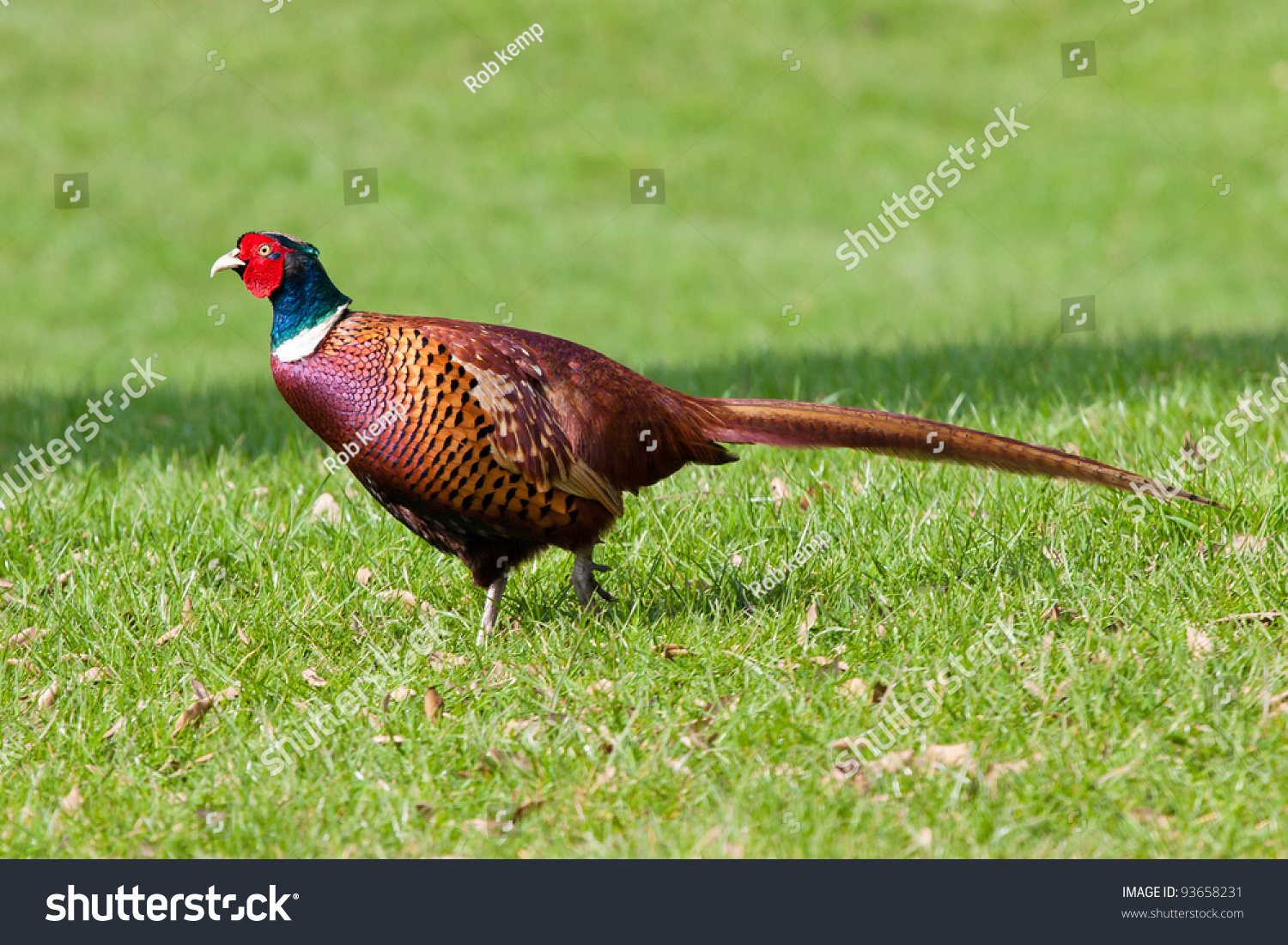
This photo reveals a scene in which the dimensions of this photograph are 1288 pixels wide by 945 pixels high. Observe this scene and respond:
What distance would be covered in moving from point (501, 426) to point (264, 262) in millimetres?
798

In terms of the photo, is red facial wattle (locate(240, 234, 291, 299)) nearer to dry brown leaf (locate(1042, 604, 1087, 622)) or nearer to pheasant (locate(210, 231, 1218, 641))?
pheasant (locate(210, 231, 1218, 641))

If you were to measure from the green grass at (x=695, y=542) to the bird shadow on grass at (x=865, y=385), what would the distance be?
37 millimetres

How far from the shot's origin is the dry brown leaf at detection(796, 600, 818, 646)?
3816 mm

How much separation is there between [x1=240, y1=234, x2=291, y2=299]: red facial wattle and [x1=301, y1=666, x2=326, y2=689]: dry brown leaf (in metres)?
1.06

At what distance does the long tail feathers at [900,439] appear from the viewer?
3.70 metres

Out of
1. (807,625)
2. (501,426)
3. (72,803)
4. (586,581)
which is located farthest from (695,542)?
(72,803)

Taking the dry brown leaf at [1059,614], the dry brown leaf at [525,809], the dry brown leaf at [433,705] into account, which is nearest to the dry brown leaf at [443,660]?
the dry brown leaf at [433,705]

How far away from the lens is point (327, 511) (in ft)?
16.6

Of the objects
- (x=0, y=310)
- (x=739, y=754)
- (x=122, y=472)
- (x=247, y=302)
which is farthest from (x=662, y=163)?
(x=739, y=754)

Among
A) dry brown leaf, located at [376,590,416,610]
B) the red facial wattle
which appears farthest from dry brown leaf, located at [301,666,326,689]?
the red facial wattle

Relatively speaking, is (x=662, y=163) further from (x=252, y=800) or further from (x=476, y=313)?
(x=252, y=800)

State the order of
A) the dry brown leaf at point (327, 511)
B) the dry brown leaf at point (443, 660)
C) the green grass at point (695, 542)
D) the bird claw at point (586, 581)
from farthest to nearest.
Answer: the dry brown leaf at point (327, 511) < the bird claw at point (586, 581) < the dry brown leaf at point (443, 660) < the green grass at point (695, 542)

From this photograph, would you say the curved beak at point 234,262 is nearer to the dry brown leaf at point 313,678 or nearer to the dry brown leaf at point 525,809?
the dry brown leaf at point 313,678

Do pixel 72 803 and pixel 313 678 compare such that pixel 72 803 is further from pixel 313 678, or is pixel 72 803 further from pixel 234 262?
pixel 234 262
